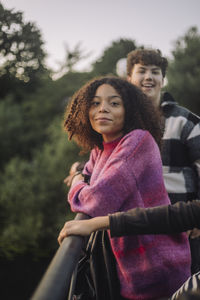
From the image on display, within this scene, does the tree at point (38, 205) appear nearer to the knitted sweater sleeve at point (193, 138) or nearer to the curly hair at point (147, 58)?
the curly hair at point (147, 58)

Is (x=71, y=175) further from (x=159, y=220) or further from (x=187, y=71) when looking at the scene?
(x=187, y=71)

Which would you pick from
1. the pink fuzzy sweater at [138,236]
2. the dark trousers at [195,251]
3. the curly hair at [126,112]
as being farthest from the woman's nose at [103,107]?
the dark trousers at [195,251]

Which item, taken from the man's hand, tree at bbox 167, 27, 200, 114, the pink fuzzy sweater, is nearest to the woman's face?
the pink fuzzy sweater

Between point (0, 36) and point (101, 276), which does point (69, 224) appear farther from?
point (0, 36)

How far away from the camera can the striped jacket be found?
69.9 inches

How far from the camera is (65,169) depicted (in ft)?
33.6

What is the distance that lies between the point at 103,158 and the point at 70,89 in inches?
641

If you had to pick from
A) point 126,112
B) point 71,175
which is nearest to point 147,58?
point 126,112

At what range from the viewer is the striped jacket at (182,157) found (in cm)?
177

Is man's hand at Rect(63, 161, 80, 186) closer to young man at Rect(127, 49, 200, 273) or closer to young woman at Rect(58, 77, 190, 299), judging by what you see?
young woman at Rect(58, 77, 190, 299)

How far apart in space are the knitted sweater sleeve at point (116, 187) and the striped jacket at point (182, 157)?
76 cm

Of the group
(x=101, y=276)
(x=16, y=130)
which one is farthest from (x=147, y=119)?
(x=16, y=130)

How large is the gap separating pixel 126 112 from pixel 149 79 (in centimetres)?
72

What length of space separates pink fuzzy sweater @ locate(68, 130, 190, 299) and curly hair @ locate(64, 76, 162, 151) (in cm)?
27
